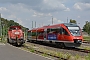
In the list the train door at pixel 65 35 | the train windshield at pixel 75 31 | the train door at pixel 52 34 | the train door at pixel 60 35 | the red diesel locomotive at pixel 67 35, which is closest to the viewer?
the red diesel locomotive at pixel 67 35

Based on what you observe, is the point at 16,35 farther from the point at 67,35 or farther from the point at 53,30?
the point at 67,35

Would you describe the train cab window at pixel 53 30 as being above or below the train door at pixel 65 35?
above

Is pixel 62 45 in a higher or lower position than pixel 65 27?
lower

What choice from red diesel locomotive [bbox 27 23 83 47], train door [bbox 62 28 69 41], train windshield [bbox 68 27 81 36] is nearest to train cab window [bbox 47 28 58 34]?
red diesel locomotive [bbox 27 23 83 47]

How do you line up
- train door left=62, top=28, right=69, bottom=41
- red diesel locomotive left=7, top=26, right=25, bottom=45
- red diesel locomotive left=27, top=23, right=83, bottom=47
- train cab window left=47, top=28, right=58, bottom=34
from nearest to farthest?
red diesel locomotive left=27, top=23, right=83, bottom=47 → train door left=62, top=28, right=69, bottom=41 → train cab window left=47, top=28, right=58, bottom=34 → red diesel locomotive left=7, top=26, right=25, bottom=45

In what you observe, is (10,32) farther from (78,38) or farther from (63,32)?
(78,38)

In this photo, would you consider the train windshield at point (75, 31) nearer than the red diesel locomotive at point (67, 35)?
No

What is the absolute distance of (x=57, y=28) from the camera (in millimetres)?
32219

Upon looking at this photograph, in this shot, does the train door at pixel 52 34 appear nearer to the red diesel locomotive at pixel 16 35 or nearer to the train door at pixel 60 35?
the train door at pixel 60 35

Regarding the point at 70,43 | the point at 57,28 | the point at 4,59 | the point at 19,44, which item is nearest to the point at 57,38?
the point at 57,28

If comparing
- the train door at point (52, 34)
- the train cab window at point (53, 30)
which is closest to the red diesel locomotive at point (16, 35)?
the train door at point (52, 34)

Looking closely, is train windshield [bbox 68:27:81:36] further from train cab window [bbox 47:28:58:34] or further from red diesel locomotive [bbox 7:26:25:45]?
red diesel locomotive [bbox 7:26:25:45]

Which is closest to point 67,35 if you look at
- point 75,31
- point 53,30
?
point 75,31

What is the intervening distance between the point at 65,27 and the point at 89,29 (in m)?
71.1
